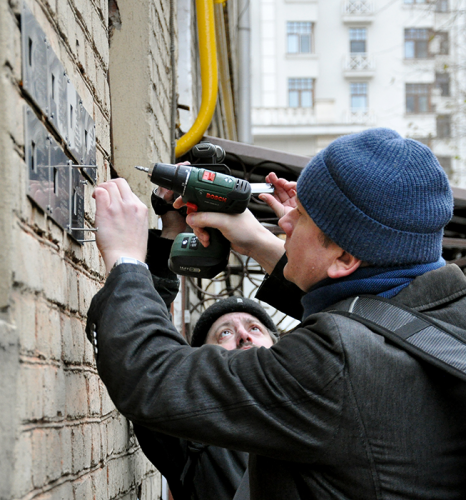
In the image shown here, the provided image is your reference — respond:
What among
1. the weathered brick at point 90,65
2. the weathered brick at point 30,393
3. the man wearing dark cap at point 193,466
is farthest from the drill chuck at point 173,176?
the man wearing dark cap at point 193,466

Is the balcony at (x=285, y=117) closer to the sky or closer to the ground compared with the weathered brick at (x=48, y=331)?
closer to the sky

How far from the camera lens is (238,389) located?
1.44 metres

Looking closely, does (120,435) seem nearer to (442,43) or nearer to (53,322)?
(53,322)

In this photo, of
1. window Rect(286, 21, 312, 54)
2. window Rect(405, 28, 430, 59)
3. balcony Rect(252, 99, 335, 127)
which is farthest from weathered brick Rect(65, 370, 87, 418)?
window Rect(405, 28, 430, 59)

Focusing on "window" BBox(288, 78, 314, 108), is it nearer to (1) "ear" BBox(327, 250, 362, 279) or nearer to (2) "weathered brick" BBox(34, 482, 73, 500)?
(1) "ear" BBox(327, 250, 362, 279)

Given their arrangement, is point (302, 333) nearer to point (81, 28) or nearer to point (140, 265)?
point (140, 265)

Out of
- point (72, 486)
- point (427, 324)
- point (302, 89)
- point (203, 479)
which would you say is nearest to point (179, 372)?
point (72, 486)

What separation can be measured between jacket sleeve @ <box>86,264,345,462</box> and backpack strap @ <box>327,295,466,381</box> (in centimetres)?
11

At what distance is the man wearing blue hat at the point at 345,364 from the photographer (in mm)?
1431

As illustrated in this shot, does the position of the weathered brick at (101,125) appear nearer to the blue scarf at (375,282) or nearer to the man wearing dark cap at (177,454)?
the man wearing dark cap at (177,454)

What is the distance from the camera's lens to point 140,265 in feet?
5.40

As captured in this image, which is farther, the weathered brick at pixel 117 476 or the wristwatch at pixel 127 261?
the weathered brick at pixel 117 476

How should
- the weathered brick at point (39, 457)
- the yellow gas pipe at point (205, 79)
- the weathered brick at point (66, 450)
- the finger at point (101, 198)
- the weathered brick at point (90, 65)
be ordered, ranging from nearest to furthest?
the weathered brick at point (39, 457) < the weathered brick at point (66, 450) < the finger at point (101, 198) < the weathered brick at point (90, 65) < the yellow gas pipe at point (205, 79)

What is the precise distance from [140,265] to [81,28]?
76cm
